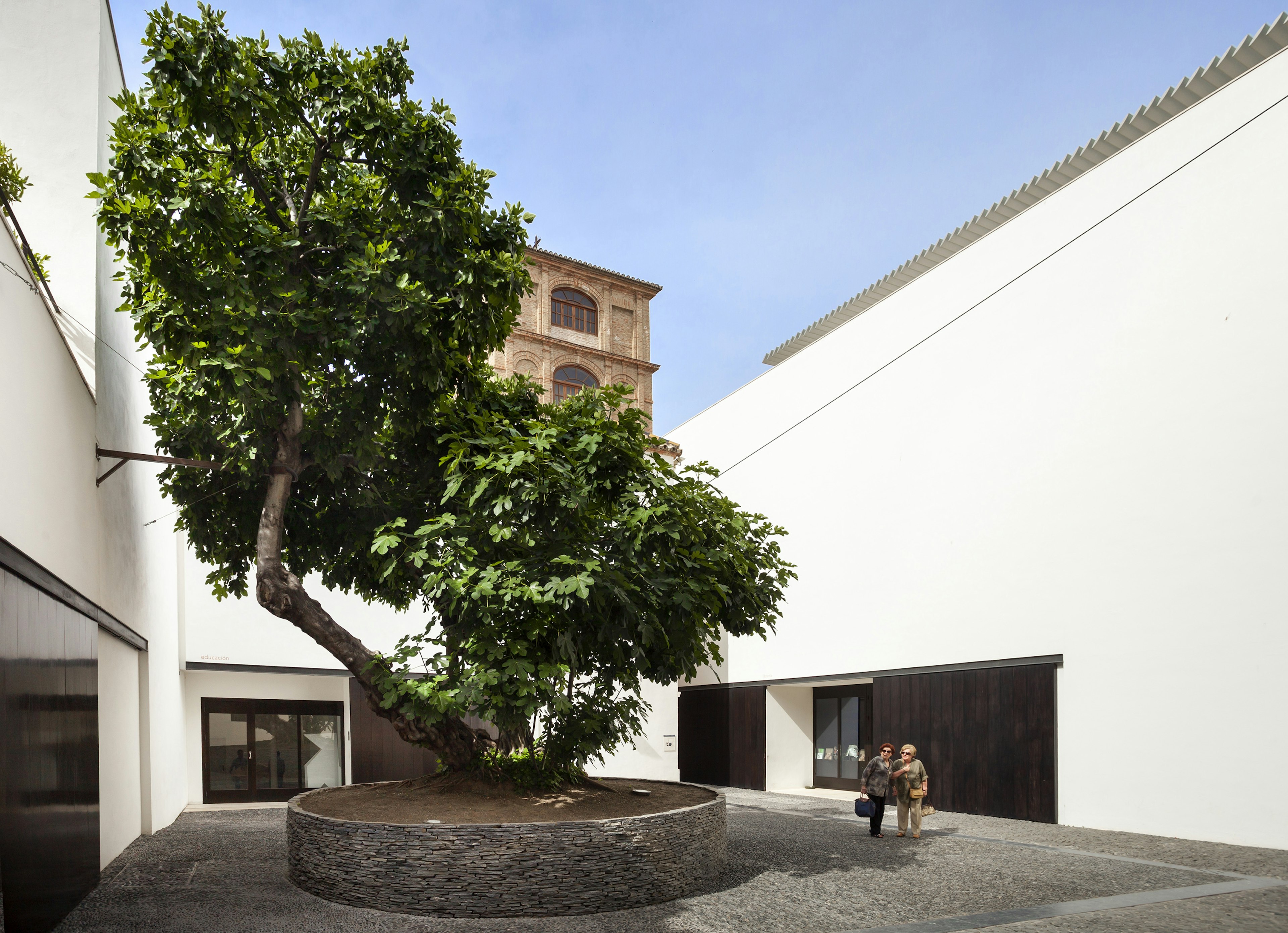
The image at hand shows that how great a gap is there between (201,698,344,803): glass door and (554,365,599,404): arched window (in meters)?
16.2

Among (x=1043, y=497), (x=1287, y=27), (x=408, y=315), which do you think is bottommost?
(x=1043, y=497)

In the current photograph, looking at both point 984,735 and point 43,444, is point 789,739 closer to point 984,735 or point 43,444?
point 984,735

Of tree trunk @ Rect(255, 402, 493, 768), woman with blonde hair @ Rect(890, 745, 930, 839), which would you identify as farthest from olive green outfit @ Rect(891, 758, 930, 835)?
tree trunk @ Rect(255, 402, 493, 768)

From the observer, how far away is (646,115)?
38.5 feet

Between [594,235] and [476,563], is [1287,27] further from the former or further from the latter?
[594,235]

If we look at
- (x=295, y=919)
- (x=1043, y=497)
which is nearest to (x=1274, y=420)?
(x=1043, y=497)

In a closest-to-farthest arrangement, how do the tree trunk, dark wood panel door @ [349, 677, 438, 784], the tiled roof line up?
the tree trunk < dark wood panel door @ [349, 677, 438, 784] < the tiled roof

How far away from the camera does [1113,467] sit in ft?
41.6

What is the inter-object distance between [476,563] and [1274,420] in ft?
31.3

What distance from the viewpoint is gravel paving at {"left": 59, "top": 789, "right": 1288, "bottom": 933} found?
7.19 m

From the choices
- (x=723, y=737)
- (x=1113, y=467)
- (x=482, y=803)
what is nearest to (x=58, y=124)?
(x=482, y=803)

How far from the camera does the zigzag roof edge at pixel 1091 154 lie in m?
12.9

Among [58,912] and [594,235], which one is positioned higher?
[594,235]

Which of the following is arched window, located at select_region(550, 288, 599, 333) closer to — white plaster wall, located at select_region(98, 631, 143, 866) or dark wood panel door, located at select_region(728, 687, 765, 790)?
dark wood panel door, located at select_region(728, 687, 765, 790)
